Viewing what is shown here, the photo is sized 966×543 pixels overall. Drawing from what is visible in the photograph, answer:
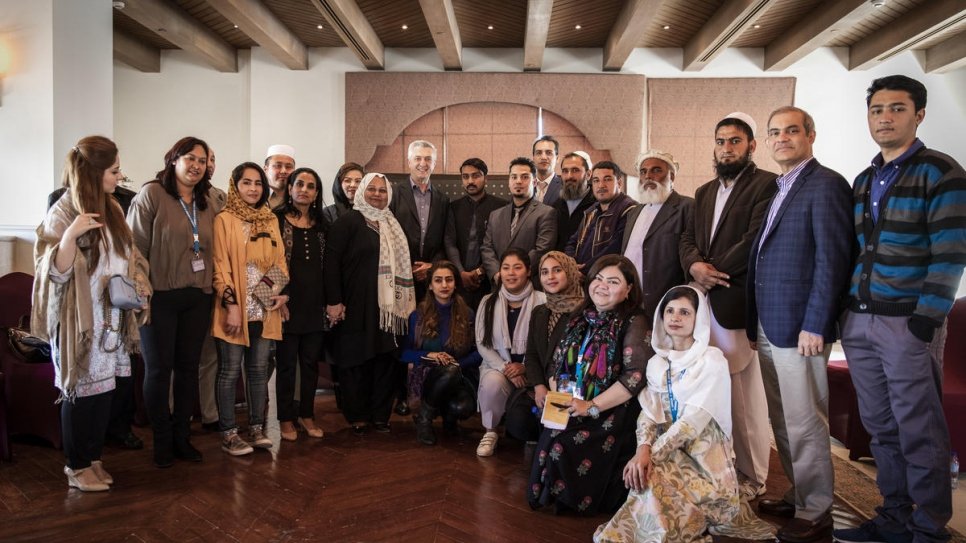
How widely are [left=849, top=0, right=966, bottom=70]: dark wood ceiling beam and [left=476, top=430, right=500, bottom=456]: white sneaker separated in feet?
19.9

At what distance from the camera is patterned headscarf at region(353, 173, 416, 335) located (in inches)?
155

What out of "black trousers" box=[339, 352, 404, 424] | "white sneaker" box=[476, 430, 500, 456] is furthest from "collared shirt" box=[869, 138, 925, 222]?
"black trousers" box=[339, 352, 404, 424]

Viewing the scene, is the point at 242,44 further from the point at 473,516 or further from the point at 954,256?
the point at 954,256

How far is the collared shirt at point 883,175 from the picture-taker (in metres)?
2.32

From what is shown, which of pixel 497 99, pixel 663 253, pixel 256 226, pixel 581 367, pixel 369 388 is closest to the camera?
pixel 581 367

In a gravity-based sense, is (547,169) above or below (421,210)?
above

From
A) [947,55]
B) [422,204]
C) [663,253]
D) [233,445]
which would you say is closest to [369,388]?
[233,445]

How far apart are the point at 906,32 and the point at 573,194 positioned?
5181 mm

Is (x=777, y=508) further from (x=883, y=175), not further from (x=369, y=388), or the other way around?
(x=369, y=388)

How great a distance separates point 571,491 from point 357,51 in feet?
20.8

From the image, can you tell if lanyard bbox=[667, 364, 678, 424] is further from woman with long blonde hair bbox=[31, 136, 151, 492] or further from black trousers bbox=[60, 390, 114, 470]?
black trousers bbox=[60, 390, 114, 470]

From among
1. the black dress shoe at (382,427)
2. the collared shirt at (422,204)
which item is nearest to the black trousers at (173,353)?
the black dress shoe at (382,427)

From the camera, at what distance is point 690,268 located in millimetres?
2990

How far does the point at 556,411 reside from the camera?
2.87 m
